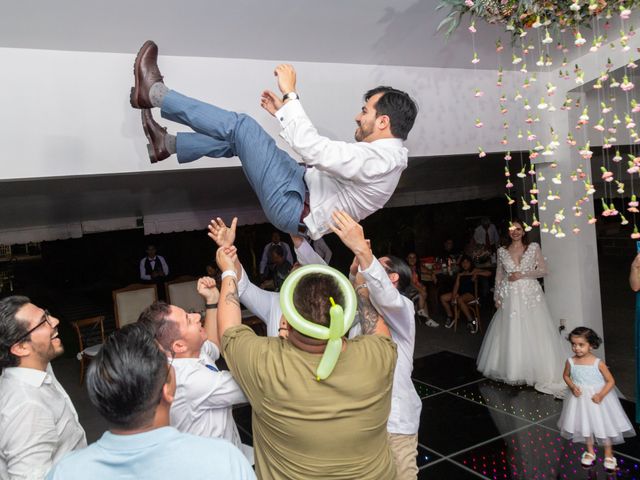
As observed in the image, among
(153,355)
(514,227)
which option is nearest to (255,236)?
(514,227)

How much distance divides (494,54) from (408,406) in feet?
9.55

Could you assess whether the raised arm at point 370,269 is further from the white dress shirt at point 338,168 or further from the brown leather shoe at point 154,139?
the brown leather shoe at point 154,139

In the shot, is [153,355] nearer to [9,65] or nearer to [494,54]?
[9,65]

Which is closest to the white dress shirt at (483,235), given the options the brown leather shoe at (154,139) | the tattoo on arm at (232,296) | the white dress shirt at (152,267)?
the white dress shirt at (152,267)

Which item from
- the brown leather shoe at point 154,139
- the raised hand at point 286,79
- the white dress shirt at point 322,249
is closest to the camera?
the raised hand at point 286,79

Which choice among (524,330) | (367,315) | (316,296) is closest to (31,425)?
(316,296)

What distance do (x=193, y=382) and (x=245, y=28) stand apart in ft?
6.31

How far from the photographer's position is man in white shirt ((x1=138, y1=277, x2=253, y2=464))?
182 cm

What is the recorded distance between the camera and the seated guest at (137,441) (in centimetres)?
126

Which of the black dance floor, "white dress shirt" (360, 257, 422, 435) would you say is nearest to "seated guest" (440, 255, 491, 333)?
the black dance floor

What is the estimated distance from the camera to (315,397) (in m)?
1.52

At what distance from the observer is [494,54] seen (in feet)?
13.3

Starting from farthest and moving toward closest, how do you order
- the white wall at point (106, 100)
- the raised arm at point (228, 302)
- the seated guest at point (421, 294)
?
the seated guest at point (421, 294)
the white wall at point (106, 100)
the raised arm at point (228, 302)

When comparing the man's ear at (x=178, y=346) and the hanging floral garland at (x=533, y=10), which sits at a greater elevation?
the hanging floral garland at (x=533, y=10)
